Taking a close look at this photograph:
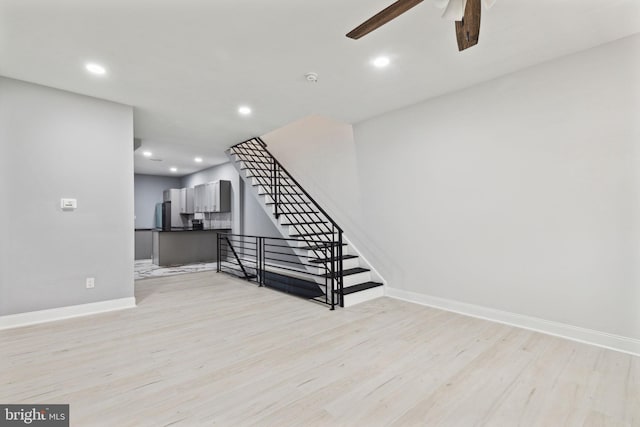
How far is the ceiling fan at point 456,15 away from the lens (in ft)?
5.12

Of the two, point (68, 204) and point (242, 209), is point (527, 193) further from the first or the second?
point (242, 209)

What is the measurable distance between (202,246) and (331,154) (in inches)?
181

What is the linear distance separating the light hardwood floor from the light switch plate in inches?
50.8

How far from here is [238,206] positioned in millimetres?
7805

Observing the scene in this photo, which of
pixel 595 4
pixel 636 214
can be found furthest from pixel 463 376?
pixel 595 4

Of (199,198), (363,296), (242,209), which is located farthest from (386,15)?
(199,198)

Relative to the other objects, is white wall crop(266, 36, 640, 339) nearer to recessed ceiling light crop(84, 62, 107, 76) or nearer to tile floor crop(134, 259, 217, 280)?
recessed ceiling light crop(84, 62, 107, 76)

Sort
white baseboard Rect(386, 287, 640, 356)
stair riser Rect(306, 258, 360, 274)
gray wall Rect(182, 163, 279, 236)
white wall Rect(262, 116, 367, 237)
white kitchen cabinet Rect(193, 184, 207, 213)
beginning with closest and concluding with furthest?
white baseboard Rect(386, 287, 640, 356)
stair riser Rect(306, 258, 360, 274)
white wall Rect(262, 116, 367, 237)
gray wall Rect(182, 163, 279, 236)
white kitchen cabinet Rect(193, 184, 207, 213)

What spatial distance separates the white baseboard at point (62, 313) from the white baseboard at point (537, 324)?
3743mm

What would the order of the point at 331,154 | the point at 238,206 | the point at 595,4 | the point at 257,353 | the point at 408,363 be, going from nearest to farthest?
the point at 595,4 → the point at 408,363 → the point at 257,353 → the point at 331,154 → the point at 238,206

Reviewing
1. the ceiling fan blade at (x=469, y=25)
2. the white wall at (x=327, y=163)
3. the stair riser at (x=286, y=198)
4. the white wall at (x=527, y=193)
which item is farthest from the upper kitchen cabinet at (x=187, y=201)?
the ceiling fan blade at (x=469, y=25)

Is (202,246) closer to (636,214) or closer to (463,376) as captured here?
(463,376)

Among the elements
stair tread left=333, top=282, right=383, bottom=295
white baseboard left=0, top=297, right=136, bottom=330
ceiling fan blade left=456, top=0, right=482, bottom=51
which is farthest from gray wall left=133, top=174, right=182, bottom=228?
ceiling fan blade left=456, top=0, right=482, bottom=51

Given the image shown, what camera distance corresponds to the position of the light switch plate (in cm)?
342
